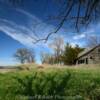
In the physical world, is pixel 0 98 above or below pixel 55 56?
below

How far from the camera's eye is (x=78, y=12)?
5.84m

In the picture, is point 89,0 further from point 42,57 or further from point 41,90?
point 42,57

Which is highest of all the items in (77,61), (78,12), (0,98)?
(77,61)

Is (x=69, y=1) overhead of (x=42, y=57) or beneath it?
beneath

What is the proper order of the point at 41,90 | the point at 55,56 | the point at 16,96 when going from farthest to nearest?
the point at 55,56
the point at 41,90
the point at 16,96

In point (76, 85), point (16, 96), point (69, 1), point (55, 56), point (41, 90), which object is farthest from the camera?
point (55, 56)

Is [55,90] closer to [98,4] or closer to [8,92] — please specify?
[8,92]

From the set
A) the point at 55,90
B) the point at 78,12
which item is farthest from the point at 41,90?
the point at 78,12

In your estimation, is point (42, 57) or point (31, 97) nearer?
point (31, 97)

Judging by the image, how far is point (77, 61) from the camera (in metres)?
50.8

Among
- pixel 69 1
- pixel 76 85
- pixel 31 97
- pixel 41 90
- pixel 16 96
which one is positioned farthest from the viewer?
pixel 76 85

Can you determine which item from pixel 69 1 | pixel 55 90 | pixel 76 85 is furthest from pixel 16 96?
pixel 69 1

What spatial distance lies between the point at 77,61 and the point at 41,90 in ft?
142

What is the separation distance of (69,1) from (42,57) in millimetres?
39287
